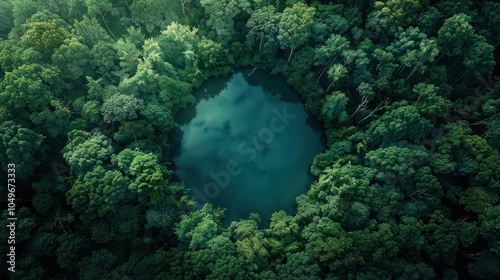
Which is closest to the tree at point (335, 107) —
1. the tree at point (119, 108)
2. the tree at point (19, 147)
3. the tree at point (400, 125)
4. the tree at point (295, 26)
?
the tree at point (400, 125)

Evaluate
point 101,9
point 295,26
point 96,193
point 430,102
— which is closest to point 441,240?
point 430,102

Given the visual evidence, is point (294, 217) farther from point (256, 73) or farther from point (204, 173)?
point (256, 73)

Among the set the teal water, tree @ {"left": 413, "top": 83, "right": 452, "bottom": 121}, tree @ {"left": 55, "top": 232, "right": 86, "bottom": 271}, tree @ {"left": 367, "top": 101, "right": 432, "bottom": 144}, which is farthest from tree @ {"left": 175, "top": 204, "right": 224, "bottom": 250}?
tree @ {"left": 413, "top": 83, "right": 452, "bottom": 121}

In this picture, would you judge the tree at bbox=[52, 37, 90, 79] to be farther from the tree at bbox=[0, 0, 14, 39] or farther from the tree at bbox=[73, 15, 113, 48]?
the tree at bbox=[0, 0, 14, 39]

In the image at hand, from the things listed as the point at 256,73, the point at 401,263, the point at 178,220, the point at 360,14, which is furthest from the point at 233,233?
the point at 360,14

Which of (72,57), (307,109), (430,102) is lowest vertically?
(430,102)

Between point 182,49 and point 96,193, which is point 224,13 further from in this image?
point 96,193
